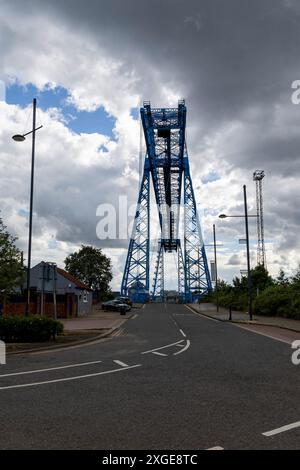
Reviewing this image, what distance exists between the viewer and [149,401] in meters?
6.23

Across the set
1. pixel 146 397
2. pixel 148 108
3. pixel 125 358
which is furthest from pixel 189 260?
pixel 146 397

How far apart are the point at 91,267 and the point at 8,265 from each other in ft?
183

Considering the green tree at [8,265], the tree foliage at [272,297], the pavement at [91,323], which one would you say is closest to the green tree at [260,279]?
the tree foliage at [272,297]

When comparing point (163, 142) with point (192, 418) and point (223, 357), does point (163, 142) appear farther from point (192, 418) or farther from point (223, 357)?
point (192, 418)

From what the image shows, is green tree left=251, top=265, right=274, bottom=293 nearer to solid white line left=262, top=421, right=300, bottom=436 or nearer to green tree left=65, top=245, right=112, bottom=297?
green tree left=65, top=245, right=112, bottom=297

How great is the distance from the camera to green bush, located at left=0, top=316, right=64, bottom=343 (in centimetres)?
1365

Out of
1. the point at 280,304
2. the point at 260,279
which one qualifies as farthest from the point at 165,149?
the point at 280,304

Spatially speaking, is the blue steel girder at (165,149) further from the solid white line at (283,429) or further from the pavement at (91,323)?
the solid white line at (283,429)

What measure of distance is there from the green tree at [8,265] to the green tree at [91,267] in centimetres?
5395

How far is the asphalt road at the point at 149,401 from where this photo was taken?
456cm

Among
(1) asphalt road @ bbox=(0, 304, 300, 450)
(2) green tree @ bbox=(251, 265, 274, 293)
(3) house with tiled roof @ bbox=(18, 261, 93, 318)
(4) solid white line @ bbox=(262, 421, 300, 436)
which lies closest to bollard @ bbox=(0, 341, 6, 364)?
(1) asphalt road @ bbox=(0, 304, 300, 450)

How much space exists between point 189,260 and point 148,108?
29045mm

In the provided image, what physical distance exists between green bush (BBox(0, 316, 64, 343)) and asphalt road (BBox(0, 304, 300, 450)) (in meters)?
2.52

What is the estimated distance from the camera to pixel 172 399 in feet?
20.8
